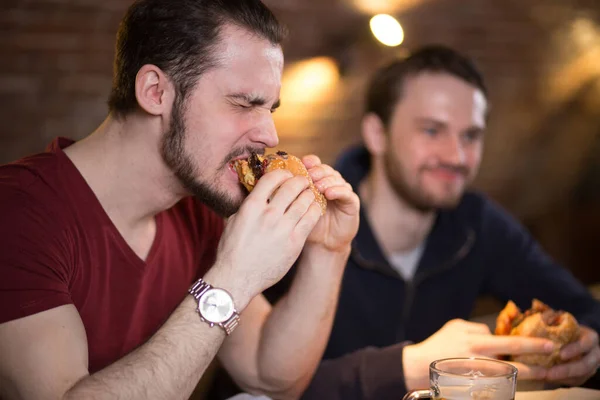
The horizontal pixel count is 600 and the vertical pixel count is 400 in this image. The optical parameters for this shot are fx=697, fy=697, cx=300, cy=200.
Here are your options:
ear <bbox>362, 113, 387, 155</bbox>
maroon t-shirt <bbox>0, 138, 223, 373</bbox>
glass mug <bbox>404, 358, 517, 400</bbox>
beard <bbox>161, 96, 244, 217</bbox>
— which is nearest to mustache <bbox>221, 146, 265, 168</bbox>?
beard <bbox>161, 96, 244, 217</bbox>

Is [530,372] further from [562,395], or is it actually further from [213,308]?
[213,308]

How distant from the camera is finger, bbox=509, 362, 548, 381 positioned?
179 cm

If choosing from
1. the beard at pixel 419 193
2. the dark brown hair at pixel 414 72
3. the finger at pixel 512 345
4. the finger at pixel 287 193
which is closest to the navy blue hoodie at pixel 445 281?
the beard at pixel 419 193

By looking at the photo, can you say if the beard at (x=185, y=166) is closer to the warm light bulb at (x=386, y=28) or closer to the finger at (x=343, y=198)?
the finger at (x=343, y=198)

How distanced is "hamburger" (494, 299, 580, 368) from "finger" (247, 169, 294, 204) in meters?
0.75

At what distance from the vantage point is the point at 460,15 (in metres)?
4.32

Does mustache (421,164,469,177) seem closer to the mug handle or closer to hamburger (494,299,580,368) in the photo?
hamburger (494,299,580,368)

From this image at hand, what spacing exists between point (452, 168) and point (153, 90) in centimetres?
146

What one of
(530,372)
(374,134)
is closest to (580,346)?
(530,372)

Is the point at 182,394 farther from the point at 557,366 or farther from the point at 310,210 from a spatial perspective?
the point at 557,366

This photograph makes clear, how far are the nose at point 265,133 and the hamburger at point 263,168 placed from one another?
4cm

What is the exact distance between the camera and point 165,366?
146 centimetres

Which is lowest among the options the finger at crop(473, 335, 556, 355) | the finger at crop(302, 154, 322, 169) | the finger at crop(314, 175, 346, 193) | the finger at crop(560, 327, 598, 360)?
the finger at crop(560, 327, 598, 360)

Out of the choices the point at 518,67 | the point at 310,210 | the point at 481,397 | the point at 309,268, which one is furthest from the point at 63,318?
the point at 518,67
